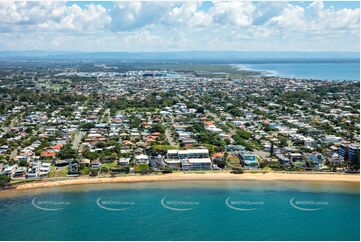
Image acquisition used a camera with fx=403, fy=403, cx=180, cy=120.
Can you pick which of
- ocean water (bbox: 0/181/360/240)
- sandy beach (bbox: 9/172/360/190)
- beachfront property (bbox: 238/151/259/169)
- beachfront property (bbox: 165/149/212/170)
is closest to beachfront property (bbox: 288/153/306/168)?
sandy beach (bbox: 9/172/360/190)

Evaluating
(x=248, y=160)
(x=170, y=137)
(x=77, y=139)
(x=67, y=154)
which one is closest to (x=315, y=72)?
(x=170, y=137)

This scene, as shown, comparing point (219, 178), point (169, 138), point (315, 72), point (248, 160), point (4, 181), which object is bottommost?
point (219, 178)

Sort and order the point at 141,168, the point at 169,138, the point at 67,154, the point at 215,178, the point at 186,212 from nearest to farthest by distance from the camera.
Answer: the point at 186,212, the point at 215,178, the point at 141,168, the point at 67,154, the point at 169,138

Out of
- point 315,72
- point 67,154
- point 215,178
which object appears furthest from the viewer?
point 315,72

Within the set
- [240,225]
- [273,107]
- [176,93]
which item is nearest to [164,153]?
[240,225]

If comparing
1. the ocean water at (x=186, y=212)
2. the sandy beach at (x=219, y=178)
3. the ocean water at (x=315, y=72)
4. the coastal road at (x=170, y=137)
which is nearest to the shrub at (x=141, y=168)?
the sandy beach at (x=219, y=178)

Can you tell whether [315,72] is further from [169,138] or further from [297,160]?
[297,160]

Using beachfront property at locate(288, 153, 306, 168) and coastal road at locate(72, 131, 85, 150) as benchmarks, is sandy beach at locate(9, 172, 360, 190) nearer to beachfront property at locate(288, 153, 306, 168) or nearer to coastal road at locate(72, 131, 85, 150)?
beachfront property at locate(288, 153, 306, 168)

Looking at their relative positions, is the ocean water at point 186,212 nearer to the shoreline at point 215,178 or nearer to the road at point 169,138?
the shoreline at point 215,178
